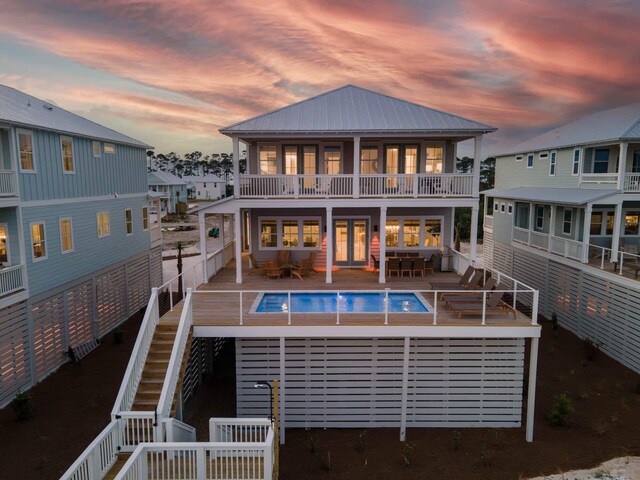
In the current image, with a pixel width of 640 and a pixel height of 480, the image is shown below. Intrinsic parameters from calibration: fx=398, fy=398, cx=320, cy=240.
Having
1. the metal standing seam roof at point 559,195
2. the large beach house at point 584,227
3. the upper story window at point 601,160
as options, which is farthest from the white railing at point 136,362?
the upper story window at point 601,160

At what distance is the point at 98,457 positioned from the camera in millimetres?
7438

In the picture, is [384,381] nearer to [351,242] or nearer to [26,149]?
[351,242]

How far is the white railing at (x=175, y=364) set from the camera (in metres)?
8.55

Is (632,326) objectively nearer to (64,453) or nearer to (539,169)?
(539,169)

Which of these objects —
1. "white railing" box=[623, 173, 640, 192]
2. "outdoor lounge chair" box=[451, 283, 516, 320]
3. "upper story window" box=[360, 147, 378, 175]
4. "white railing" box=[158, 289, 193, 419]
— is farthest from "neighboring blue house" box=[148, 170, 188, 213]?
"outdoor lounge chair" box=[451, 283, 516, 320]

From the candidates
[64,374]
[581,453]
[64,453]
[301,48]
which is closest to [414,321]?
[581,453]

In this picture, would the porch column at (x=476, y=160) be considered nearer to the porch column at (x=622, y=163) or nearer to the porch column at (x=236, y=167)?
the porch column at (x=622, y=163)

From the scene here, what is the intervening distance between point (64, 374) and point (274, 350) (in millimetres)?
8687

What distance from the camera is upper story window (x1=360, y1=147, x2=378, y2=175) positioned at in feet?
59.1

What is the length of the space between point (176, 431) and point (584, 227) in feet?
61.0

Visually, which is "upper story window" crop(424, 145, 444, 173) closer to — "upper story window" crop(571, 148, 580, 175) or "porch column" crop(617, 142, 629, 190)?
"porch column" crop(617, 142, 629, 190)

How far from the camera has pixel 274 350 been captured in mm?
11438

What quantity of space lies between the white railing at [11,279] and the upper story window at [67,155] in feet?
15.3

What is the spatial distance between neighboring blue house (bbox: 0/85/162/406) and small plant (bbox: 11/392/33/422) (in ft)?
3.34
